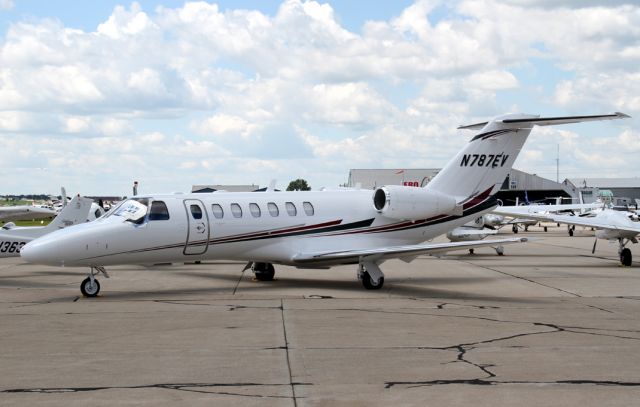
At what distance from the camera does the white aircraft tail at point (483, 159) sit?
21344 millimetres

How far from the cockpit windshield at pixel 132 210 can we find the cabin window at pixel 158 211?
141 mm

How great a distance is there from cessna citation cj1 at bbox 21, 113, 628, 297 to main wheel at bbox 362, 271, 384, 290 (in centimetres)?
2

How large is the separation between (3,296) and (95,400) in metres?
11.1

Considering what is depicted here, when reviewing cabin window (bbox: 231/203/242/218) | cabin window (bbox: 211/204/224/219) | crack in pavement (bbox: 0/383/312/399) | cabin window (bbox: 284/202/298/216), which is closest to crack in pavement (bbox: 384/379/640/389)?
crack in pavement (bbox: 0/383/312/399)

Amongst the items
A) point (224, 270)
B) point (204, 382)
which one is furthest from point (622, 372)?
point (224, 270)

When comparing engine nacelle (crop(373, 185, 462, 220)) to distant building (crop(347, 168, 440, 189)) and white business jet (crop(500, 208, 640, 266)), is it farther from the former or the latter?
distant building (crop(347, 168, 440, 189))

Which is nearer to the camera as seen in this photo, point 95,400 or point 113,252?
point 95,400

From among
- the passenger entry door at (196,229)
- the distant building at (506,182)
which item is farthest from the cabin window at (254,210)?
the distant building at (506,182)

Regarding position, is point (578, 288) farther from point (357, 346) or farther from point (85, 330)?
point (85, 330)

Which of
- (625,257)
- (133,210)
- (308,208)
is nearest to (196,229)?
(133,210)

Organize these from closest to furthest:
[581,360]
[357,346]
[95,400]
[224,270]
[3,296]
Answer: [95,400], [581,360], [357,346], [3,296], [224,270]

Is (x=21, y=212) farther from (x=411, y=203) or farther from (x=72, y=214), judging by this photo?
(x=411, y=203)

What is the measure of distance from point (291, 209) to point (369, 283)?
8.99 ft

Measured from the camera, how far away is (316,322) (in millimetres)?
13445
